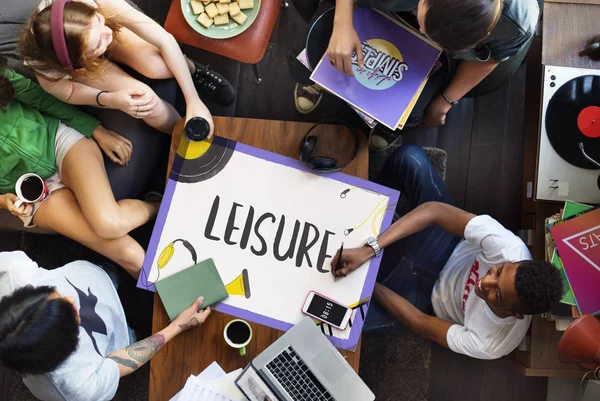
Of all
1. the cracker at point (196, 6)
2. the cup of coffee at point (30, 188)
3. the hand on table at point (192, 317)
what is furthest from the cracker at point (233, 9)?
the hand on table at point (192, 317)

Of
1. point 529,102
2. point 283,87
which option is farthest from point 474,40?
point 283,87

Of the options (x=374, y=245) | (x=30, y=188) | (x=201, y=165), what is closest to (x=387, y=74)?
(x=374, y=245)

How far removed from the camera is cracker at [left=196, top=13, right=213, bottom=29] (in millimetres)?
1594

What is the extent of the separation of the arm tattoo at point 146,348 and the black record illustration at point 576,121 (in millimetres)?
1354

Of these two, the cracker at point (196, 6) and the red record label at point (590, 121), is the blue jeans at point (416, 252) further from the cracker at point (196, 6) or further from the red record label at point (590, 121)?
the cracker at point (196, 6)

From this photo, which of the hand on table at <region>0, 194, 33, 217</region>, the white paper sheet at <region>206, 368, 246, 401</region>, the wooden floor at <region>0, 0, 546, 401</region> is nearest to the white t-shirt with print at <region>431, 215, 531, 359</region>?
the wooden floor at <region>0, 0, 546, 401</region>

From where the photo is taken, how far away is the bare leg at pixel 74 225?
1503 mm

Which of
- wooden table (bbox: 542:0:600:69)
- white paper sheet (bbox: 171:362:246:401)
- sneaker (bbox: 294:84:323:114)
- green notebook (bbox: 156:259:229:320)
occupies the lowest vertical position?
white paper sheet (bbox: 171:362:246:401)

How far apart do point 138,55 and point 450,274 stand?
1.27 meters

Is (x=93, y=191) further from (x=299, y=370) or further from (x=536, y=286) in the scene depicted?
(x=536, y=286)

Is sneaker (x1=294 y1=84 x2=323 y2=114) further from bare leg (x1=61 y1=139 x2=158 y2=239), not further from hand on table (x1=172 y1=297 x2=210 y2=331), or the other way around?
hand on table (x1=172 y1=297 x2=210 y2=331)

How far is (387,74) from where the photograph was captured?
1.28 meters

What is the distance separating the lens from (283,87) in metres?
1.97

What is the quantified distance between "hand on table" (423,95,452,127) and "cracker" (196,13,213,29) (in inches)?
32.5
